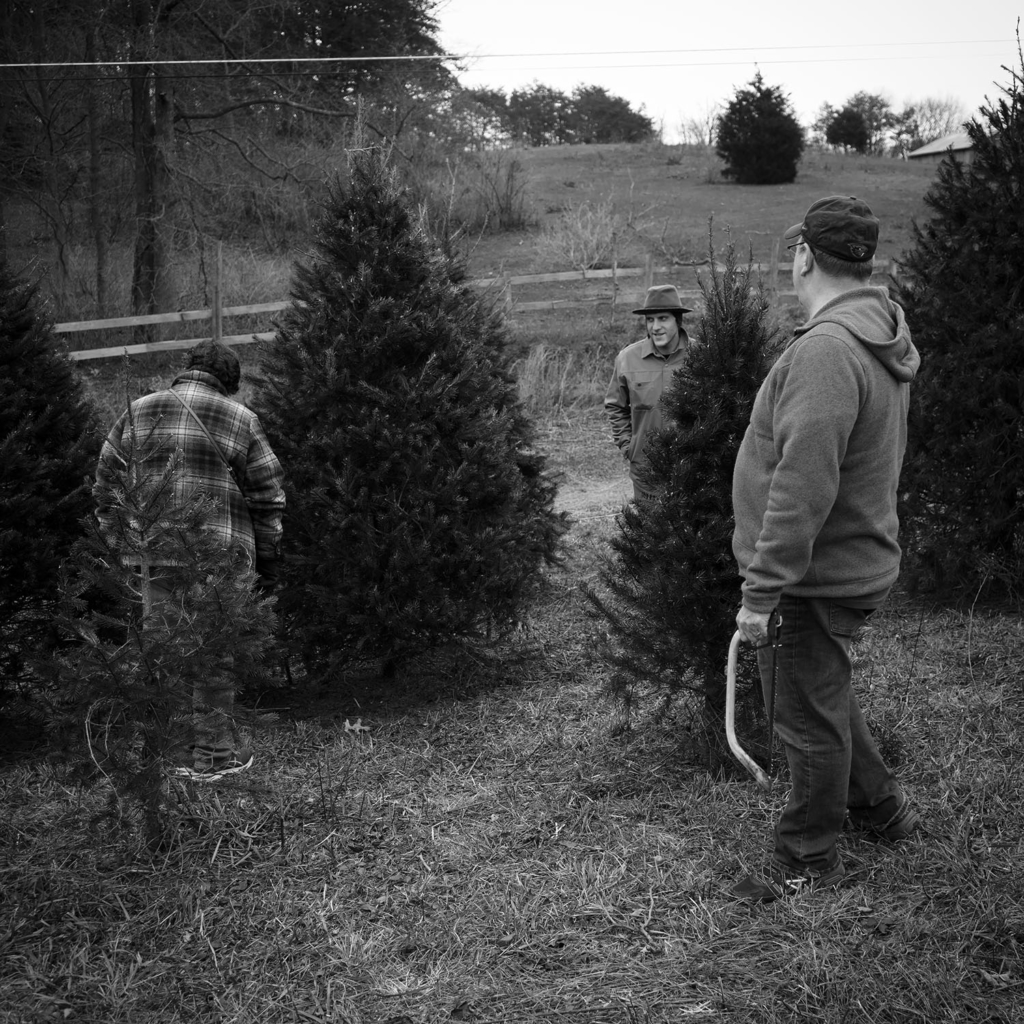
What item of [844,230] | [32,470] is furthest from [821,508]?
[32,470]

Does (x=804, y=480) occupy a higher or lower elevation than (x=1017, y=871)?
higher

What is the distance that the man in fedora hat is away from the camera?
23.9 ft

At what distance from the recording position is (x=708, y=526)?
165 inches

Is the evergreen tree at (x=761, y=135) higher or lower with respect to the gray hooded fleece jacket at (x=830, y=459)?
higher

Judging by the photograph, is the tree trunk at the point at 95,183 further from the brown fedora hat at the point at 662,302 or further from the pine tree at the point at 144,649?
the pine tree at the point at 144,649

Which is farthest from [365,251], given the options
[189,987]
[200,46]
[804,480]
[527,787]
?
[200,46]

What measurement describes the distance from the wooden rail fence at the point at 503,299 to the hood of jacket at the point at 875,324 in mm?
9523

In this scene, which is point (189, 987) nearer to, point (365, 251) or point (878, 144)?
point (365, 251)

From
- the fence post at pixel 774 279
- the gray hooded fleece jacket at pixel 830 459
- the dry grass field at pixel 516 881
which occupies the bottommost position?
the dry grass field at pixel 516 881

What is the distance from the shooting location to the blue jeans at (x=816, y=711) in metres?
3.24

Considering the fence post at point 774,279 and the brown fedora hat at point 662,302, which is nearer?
the brown fedora hat at point 662,302

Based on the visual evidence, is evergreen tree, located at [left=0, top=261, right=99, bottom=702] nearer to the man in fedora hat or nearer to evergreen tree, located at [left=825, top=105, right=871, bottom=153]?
the man in fedora hat

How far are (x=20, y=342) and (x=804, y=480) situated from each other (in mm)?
3823

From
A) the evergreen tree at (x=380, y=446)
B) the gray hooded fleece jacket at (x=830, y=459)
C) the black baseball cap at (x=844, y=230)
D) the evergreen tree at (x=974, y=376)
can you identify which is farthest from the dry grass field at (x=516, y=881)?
the black baseball cap at (x=844, y=230)
